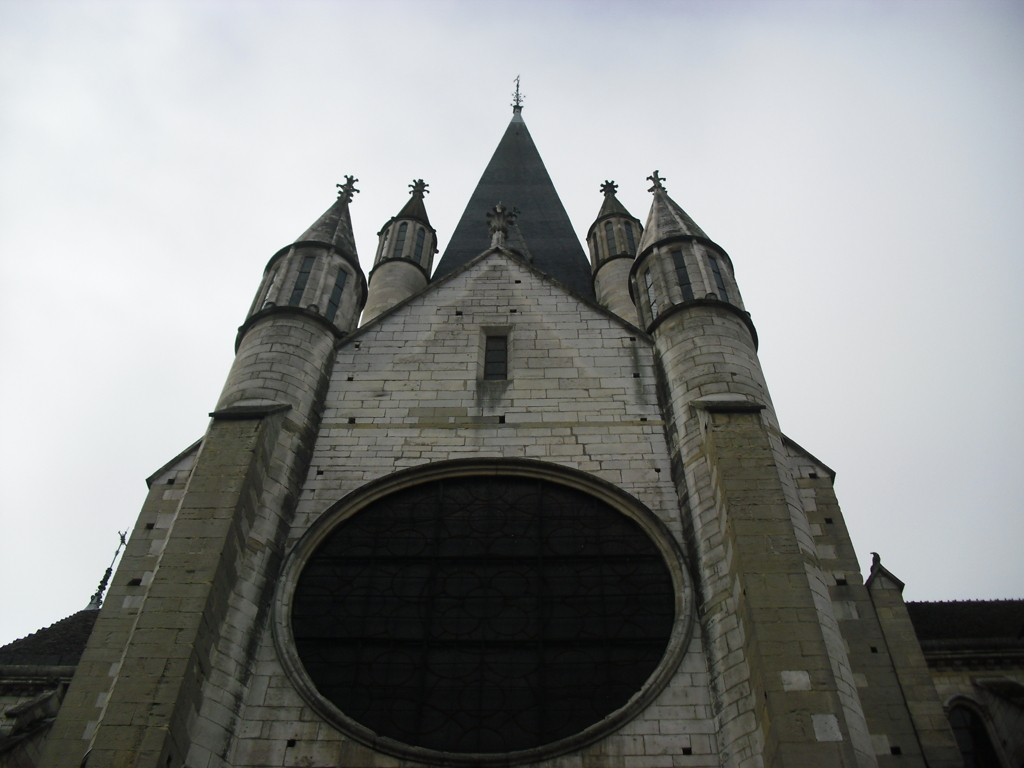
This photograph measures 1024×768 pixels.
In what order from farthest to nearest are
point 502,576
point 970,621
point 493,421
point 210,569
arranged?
1. point 970,621
2. point 493,421
3. point 502,576
4. point 210,569

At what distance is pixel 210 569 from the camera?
303 inches

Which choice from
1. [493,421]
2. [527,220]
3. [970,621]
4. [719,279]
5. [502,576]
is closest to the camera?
[502,576]

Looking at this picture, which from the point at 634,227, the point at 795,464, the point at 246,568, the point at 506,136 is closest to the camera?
the point at 246,568

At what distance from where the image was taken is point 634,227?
20.1 m

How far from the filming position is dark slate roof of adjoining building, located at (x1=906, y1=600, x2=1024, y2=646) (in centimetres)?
1224

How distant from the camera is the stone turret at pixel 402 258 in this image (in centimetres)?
1821

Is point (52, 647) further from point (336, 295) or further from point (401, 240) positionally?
point (401, 240)

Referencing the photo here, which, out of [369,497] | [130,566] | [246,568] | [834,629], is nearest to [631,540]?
[834,629]

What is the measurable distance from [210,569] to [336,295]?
17.2 ft

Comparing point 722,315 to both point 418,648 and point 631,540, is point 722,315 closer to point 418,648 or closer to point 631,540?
point 631,540

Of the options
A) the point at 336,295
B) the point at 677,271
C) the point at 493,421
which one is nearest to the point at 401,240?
the point at 336,295

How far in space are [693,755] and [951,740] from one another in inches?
92.8

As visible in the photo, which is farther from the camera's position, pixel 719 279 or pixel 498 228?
pixel 498 228

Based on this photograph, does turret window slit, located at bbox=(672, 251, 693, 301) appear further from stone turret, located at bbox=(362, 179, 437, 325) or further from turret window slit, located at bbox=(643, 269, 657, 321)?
stone turret, located at bbox=(362, 179, 437, 325)
